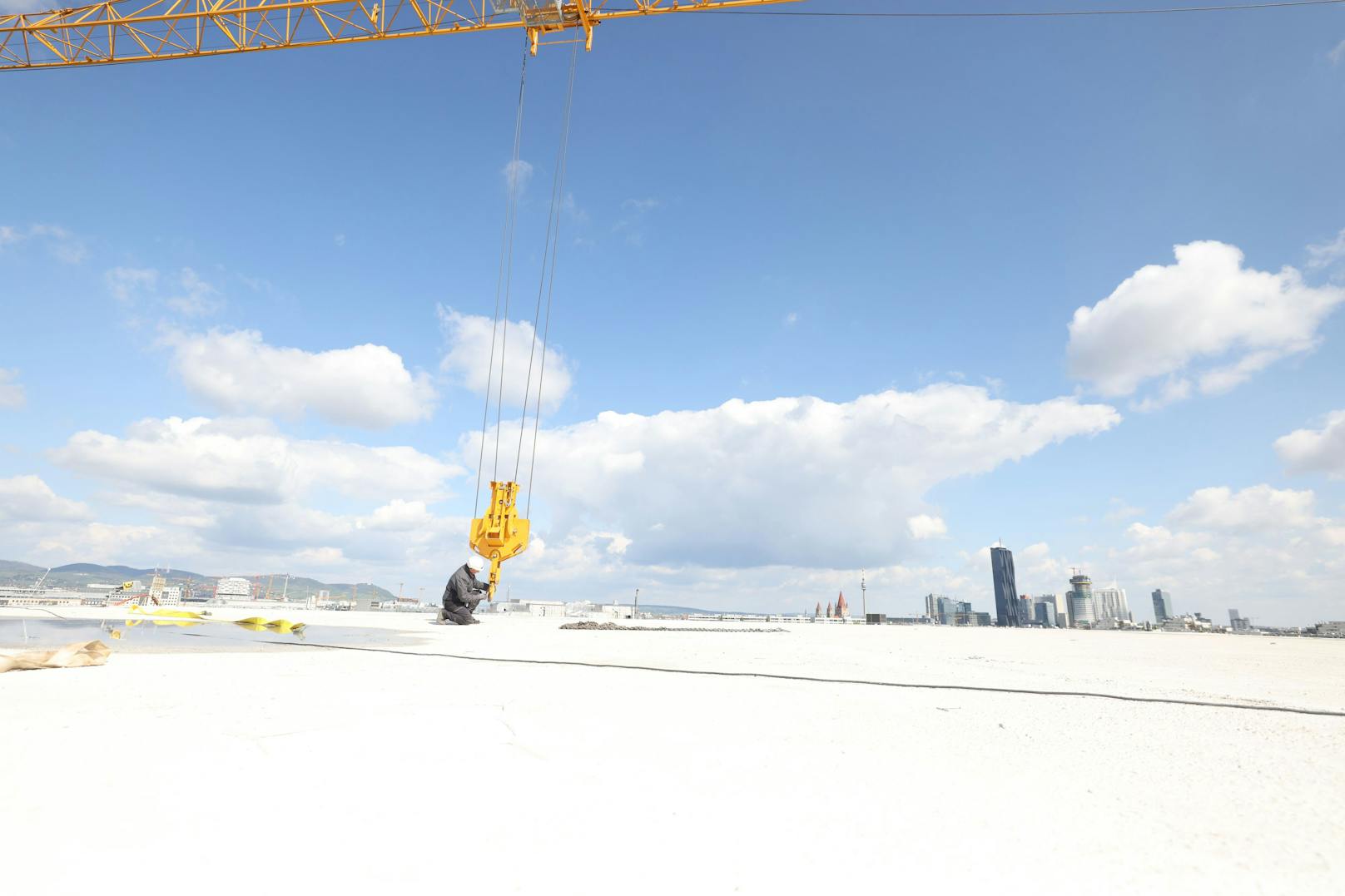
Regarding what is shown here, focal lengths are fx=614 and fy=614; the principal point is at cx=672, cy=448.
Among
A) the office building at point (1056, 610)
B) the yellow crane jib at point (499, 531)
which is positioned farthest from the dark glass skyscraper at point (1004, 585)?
the yellow crane jib at point (499, 531)

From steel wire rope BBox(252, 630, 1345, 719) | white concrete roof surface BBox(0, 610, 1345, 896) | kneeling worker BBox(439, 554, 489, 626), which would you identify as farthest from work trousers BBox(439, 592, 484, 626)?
white concrete roof surface BBox(0, 610, 1345, 896)

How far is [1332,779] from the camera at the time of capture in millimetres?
4082

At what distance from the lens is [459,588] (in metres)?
18.8

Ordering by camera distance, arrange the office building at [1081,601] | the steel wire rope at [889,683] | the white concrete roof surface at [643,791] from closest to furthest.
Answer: the white concrete roof surface at [643,791] → the steel wire rope at [889,683] → the office building at [1081,601]

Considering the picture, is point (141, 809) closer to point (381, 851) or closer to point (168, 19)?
point (381, 851)

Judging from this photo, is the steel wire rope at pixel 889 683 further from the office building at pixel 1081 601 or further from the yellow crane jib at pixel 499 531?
the office building at pixel 1081 601

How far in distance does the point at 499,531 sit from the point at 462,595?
7.43 feet

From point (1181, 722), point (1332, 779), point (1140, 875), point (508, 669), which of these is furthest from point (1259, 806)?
point (508, 669)

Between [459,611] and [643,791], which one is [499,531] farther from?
→ [643,791]

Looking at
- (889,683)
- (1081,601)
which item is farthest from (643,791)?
(1081,601)

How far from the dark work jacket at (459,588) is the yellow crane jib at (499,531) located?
64 cm

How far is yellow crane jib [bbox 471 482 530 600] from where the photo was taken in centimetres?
1878

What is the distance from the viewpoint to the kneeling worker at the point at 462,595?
1880 centimetres

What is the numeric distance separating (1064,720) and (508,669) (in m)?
6.48
